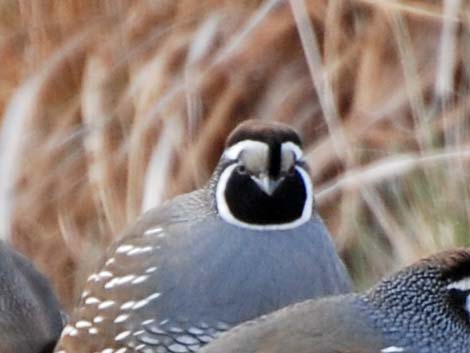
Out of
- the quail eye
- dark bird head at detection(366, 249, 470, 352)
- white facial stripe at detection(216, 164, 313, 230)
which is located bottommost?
dark bird head at detection(366, 249, 470, 352)

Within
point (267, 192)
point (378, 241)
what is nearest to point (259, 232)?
point (267, 192)

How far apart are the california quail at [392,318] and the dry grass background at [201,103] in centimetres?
179

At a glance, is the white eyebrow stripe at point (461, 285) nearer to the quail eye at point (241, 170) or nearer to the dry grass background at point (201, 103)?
the quail eye at point (241, 170)

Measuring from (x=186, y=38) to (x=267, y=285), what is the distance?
2.32m

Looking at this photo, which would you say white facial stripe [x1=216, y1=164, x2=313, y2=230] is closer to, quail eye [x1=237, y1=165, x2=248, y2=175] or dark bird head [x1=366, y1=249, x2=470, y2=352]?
quail eye [x1=237, y1=165, x2=248, y2=175]

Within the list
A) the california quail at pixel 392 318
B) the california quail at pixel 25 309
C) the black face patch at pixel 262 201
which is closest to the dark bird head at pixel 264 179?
the black face patch at pixel 262 201

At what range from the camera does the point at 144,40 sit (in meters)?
7.39

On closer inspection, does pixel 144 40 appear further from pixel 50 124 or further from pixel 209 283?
pixel 209 283

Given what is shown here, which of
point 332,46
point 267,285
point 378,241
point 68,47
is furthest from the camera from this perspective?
point 68,47

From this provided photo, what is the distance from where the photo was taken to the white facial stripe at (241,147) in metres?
5.20

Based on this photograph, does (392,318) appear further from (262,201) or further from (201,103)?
(201,103)

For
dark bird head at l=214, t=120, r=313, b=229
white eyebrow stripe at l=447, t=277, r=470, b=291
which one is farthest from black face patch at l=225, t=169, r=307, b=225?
white eyebrow stripe at l=447, t=277, r=470, b=291

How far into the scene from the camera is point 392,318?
4.54m

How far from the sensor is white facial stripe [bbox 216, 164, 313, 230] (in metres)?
5.38
